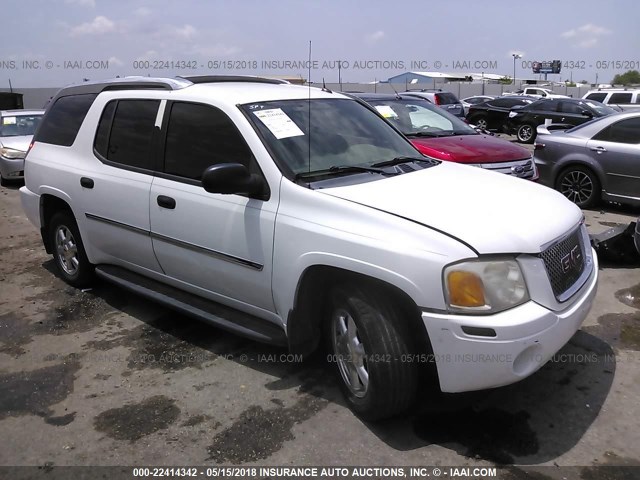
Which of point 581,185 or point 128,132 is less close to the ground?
point 128,132

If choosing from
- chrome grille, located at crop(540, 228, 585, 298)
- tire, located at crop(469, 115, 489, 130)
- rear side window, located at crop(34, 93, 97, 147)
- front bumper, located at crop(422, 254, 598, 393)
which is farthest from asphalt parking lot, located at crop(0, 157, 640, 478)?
tire, located at crop(469, 115, 489, 130)

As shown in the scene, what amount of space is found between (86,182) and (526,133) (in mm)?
16876

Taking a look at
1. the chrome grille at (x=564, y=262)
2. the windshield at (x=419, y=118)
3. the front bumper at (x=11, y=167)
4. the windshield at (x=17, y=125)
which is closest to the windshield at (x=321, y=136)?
the chrome grille at (x=564, y=262)

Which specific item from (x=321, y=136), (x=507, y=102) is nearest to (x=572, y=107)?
(x=507, y=102)

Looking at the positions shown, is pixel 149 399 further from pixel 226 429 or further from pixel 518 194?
pixel 518 194

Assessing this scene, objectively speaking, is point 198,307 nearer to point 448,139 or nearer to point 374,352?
point 374,352

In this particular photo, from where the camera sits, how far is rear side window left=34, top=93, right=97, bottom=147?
499 cm

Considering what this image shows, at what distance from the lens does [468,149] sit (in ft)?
23.6

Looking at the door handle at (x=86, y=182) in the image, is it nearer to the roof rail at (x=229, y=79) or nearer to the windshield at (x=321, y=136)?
the roof rail at (x=229, y=79)

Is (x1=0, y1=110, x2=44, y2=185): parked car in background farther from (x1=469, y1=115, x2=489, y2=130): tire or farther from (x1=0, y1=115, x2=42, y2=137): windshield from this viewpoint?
(x1=469, y1=115, x2=489, y2=130): tire

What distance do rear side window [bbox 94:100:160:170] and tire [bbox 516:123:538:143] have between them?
16592 mm

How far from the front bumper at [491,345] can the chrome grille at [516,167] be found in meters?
4.53

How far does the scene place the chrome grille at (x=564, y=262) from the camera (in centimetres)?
295

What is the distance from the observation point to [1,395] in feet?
12.0
